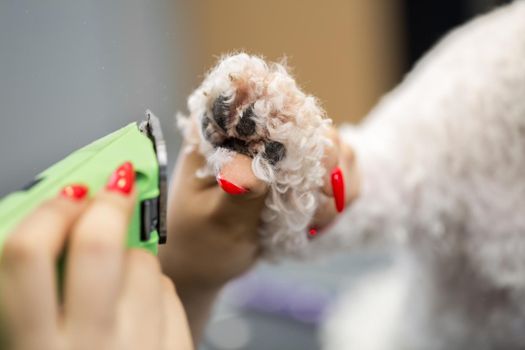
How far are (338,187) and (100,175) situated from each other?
22 cm

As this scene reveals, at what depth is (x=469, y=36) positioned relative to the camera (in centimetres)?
57

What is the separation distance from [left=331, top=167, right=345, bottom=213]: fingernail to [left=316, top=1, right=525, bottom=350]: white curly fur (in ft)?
0.25

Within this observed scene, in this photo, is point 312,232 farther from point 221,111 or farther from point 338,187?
point 221,111

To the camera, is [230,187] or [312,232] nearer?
[230,187]

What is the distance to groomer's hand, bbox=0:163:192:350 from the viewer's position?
0.23 metres

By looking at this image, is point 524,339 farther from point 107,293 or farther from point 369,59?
point 369,59

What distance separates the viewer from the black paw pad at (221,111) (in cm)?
37

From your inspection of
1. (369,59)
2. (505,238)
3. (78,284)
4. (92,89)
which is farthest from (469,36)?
(369,59)

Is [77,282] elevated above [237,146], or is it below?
below

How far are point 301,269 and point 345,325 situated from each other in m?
0.30

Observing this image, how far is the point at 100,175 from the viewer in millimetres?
288

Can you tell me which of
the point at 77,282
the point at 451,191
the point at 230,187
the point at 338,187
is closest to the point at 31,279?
the point at 77,282

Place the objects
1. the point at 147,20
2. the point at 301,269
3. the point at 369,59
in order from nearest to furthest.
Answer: the point at 147,20 < the point at 301,269 < the point at 369,59

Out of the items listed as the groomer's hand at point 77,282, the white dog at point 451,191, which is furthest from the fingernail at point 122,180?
the white dog at point 451,191
